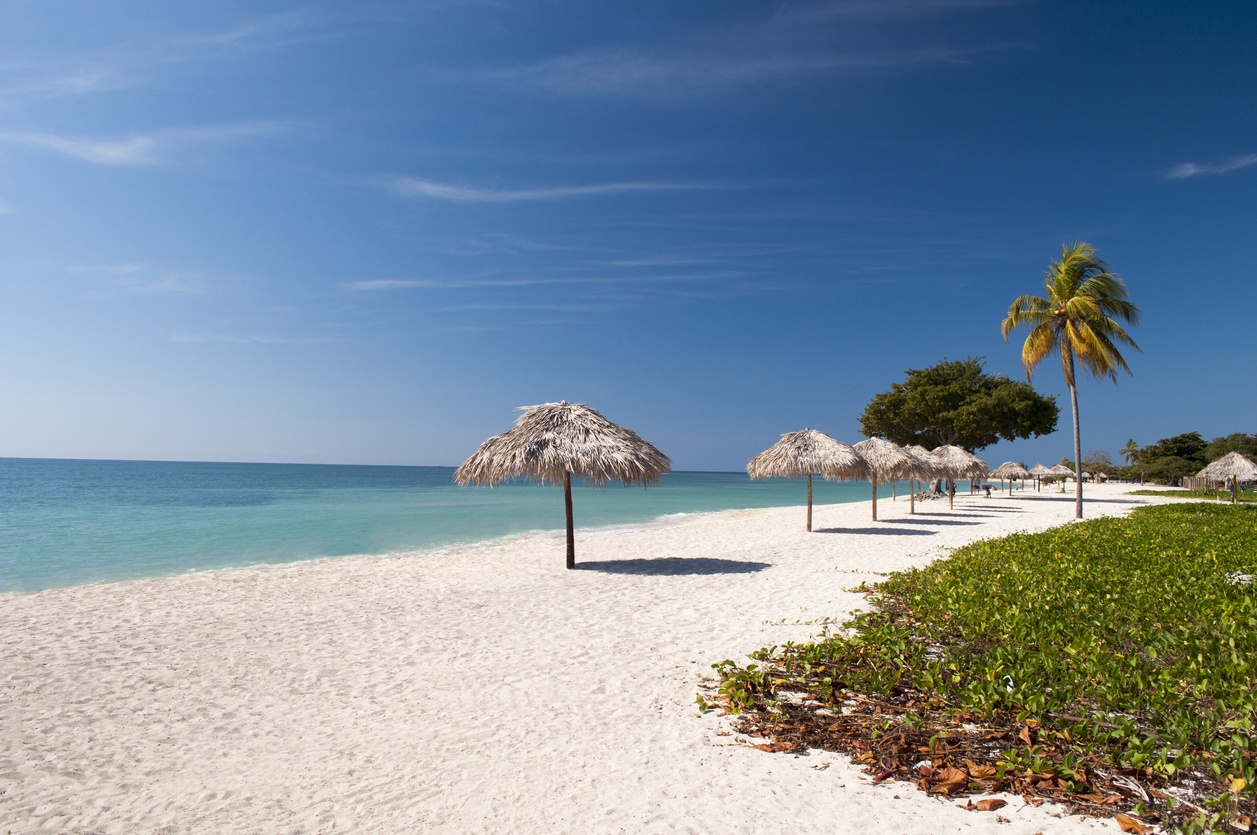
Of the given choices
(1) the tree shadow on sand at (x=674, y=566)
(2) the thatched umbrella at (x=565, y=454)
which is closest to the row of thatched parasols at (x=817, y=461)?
(1) the tree shadow on sand at (x=674, y=566)

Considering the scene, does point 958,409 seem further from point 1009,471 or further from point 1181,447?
point 1181,447

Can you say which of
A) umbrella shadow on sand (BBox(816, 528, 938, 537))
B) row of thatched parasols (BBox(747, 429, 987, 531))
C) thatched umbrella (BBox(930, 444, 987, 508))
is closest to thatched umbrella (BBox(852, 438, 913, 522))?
row of thatched parasols (BBox(747, 429, 987, 531))

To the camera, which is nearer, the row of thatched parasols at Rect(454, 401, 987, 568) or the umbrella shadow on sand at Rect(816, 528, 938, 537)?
the row of thatched parasols at Rect(454, 401, 987, 568)

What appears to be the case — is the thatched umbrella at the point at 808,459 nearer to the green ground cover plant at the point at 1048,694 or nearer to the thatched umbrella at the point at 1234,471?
the green ground cover plant at the point at 1048,694

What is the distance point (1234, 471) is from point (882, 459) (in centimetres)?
1547

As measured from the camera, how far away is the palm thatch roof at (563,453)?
9805 millimetres

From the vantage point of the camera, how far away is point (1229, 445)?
51188 millimetres

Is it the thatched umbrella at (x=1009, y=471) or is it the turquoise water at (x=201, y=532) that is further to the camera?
the thatched umbrella at (x=1009, y=471)

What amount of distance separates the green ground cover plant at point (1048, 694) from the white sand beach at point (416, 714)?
263 millimetres

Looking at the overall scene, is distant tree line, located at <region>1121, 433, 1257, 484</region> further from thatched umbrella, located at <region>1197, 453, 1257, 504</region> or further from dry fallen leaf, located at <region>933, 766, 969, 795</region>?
dry fallen leaf, located at <region>933, 766, 969, 795</region>

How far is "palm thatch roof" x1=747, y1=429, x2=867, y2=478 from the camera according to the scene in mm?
15008

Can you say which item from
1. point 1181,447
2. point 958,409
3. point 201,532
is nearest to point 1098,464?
point 1181,447

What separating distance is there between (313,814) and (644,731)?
181 centimetres

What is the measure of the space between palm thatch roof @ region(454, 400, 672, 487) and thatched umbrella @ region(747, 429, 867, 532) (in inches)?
212
